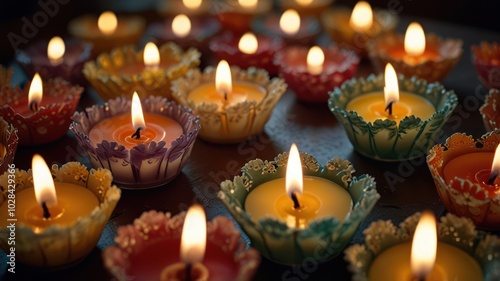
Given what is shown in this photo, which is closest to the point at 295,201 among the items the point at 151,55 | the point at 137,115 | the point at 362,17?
the point at 137,115

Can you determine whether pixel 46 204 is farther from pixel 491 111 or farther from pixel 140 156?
pixel 491 111

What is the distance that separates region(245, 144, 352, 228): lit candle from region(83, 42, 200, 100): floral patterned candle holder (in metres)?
0.56

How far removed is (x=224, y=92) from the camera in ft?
5.81

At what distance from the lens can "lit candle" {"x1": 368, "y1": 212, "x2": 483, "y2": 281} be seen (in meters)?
1.11

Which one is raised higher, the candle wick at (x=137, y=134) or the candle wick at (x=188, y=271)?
the candle wick at (x=188, y=271)

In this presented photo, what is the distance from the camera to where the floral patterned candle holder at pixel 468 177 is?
129 cm

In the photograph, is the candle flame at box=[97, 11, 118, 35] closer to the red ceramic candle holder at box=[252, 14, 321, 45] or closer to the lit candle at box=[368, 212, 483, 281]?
the red ceramic candle holder at box=[252, 14, 321, 45]

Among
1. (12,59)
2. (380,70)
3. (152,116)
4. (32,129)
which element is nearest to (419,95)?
(380,70)

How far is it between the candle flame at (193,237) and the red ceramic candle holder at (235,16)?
1233 mm

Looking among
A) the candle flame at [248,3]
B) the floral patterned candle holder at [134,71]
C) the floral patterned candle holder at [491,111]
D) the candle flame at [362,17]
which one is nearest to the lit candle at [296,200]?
the floral patterned candle holder at [491,111]

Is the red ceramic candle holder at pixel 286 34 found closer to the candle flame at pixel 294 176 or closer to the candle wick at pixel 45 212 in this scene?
the candle flame at pixel 294 176

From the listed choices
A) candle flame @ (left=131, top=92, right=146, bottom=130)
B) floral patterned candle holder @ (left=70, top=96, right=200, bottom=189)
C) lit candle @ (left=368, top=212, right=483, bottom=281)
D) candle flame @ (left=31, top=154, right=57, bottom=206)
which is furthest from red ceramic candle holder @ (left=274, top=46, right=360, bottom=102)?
candle flame @ (left=31, top=154, right=57, bottom=206)

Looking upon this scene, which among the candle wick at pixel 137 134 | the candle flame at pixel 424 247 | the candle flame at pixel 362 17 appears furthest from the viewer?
the candle flame at pixel 362 17

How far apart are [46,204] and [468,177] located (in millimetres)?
913
